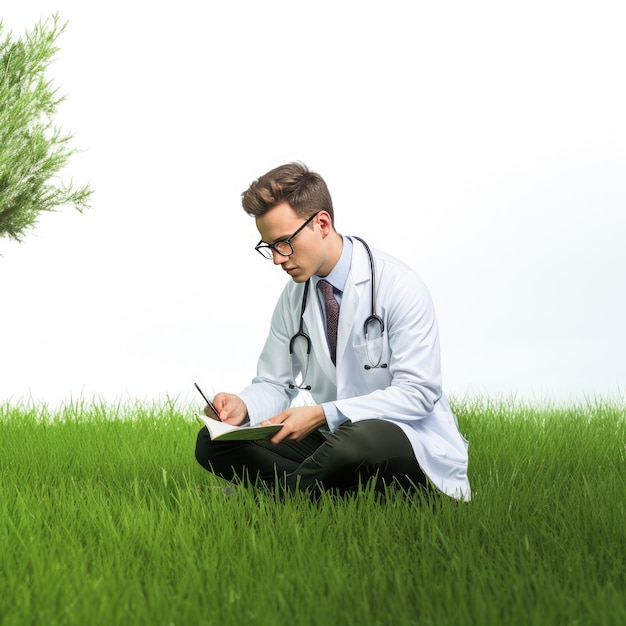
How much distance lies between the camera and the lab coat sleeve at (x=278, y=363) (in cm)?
445

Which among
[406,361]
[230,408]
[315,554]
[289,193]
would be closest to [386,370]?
[406,361]

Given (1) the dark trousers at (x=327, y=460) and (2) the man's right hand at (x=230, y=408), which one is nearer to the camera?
(1) the dark trousers at (x=327, y=460)

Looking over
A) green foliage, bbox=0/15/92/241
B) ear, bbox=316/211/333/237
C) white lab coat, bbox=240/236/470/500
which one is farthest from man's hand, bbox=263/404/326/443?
green foliage, bbox=0/15/92/241

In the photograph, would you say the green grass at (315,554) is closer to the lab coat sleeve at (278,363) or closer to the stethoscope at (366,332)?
the lab coat sleeve at (278,363)

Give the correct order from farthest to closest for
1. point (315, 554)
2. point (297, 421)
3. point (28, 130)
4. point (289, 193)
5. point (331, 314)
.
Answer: point (28, 130) < point (331, 314) < point (289, 193) < point (297, 421) < point (315, 554)

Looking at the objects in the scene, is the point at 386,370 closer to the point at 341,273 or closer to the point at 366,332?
the point at 366,332

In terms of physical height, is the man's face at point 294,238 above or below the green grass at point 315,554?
above

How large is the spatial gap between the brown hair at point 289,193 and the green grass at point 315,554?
1.48 meters

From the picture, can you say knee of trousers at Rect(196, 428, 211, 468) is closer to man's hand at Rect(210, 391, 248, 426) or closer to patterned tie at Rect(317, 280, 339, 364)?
man's hand at Rect(210, 391, 248, 426)

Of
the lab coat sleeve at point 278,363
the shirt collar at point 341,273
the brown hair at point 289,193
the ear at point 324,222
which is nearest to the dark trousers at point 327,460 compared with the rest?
the lab coat sleeve at point 278,363

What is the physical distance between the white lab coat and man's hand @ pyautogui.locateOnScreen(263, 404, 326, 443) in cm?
12

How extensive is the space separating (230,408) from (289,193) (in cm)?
117

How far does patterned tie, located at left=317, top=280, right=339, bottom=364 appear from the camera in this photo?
4.27 meters

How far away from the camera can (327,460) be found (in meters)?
3.83
